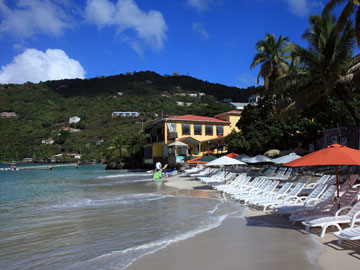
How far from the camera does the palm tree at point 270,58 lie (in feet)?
92.5

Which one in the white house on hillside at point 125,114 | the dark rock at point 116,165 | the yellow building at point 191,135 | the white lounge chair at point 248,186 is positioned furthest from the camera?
the white house on hillside at point 125,114

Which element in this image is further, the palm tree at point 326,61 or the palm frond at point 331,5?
the palm tree at point 326,61

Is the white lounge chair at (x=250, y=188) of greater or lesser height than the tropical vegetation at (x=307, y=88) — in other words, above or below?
below

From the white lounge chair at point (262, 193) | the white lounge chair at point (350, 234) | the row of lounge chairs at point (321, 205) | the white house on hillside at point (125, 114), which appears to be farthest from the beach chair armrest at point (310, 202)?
the white house on hillside at point (125, 114)

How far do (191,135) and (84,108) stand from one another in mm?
72478

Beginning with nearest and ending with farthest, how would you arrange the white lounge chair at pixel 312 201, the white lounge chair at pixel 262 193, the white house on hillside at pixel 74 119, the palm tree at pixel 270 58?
1. the white lounge chair at pixel 312 201
2. the white lounge chair at pixel 262 193
3. the palm tree at pixel 270 58
4. the white house on hillside at pixel 74 119

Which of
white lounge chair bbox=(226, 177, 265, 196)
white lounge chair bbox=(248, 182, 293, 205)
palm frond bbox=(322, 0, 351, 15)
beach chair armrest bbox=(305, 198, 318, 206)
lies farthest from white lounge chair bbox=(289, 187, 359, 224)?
palm frond bbox=(322, 0, 351, 15)

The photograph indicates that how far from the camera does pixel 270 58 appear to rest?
28.8 metres

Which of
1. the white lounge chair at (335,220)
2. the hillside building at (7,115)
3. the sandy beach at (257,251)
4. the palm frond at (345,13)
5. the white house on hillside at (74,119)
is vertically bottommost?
the sandy beach at (257,251)

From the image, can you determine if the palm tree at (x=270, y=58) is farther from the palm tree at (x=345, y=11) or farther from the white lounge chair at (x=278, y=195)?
the white lounge chair at (x=278, y=195)

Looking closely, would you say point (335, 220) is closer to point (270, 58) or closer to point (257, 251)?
point (257, 251)

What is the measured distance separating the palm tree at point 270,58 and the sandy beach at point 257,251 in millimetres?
22740

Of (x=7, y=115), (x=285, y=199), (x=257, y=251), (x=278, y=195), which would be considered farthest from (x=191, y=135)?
(x=7, y=115)

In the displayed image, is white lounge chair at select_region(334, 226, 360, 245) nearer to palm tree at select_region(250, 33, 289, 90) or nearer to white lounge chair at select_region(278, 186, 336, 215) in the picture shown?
white lounge chair at select_region(278, 186, 336, 215)
